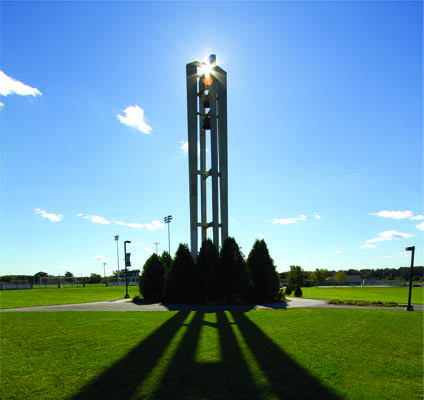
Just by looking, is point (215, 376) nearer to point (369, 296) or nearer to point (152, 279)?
point (152, 279)

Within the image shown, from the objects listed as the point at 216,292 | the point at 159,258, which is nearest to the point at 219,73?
the point at 159,258

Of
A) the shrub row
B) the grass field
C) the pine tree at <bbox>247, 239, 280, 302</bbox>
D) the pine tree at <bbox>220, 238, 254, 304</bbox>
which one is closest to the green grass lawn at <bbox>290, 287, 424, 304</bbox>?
the grass field

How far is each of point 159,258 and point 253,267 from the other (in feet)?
31.8

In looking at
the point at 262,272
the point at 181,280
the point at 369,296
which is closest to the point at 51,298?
the point at 181,280

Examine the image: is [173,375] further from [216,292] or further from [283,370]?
[216,292]

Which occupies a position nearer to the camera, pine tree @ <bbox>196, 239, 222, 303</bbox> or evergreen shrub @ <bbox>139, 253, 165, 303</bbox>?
pine tree @ <bbox>196, 239, 222, 303</bbox>

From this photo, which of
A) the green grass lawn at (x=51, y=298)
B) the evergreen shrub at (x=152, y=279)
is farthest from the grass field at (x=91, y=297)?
the evergreen shrub at (x=152, y=279)

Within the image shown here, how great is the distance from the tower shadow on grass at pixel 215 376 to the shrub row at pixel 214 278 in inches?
655

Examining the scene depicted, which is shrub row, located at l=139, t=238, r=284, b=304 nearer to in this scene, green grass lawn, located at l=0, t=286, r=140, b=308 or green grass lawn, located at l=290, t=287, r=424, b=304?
green grass lawn, located at l=0, t=286, r=140, b=308

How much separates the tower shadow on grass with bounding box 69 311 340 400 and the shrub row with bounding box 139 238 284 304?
1663 cm

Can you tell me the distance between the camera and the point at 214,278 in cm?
2550

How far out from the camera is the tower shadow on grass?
526 centimetres

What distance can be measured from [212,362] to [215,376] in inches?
41.2

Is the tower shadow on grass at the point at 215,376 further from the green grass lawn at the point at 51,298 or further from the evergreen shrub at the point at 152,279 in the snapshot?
the green grass lawn at the point at 51,298
